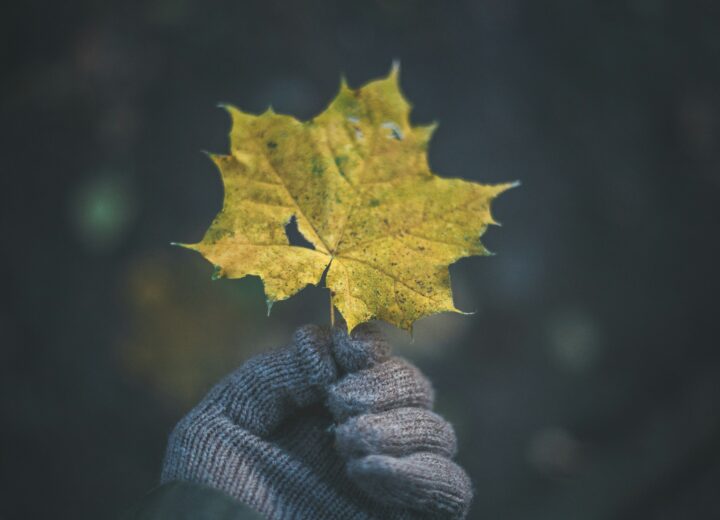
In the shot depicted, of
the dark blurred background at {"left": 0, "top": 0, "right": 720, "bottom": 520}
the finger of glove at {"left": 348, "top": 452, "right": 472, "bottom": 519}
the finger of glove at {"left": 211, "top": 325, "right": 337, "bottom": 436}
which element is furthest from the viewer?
the dark blurred background at {"left": 0, "top": 0, "right": 720, "bottom": 520}

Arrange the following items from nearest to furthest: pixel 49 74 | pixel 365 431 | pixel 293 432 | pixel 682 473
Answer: pixel 365 431
pixel 293 432
pixel 49 74
pixel 682 473

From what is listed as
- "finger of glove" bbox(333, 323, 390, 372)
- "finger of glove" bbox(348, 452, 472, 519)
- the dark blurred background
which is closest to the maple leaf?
"finger of glove" bbox(333, 323, 390, 372)

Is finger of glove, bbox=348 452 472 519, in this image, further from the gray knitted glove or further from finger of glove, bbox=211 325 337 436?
finger of glove, bbox=211 325 337 436

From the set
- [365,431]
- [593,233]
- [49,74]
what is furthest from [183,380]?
[593,233]

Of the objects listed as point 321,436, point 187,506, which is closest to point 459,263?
point 321,436

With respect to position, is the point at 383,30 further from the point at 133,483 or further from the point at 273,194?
the point at 133,483

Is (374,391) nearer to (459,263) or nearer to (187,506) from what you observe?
(187,506)
